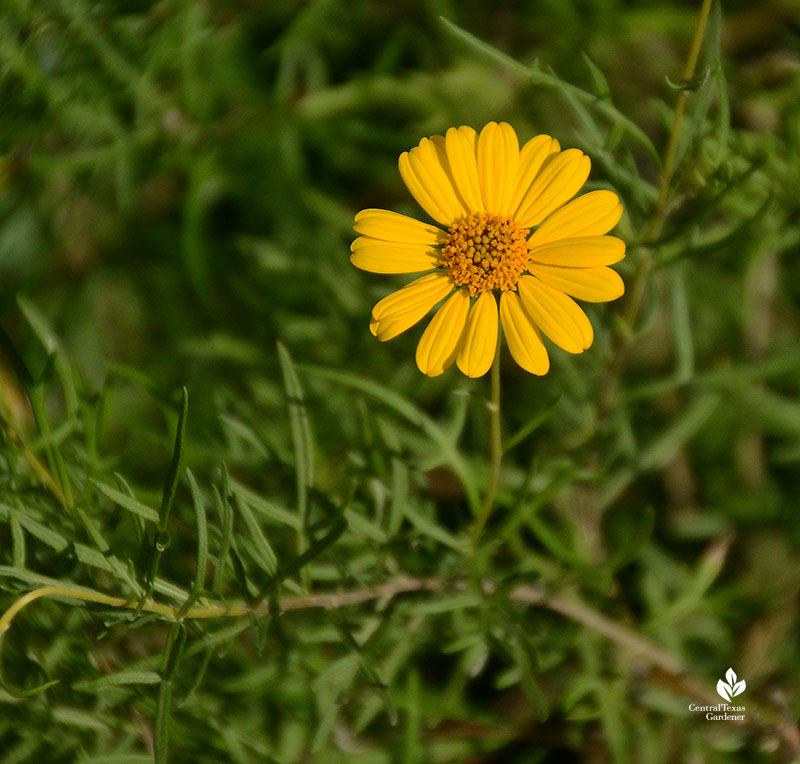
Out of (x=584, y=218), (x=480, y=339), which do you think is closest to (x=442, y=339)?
(x=480, y=339)

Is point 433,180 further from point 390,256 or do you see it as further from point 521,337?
point 521,337

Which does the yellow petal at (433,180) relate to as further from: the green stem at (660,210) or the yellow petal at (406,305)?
the green stem at (660,210)

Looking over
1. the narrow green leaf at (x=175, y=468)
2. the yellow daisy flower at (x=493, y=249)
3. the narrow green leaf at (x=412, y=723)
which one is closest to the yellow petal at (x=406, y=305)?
the yellow daisy flower at (x=493, y=249)

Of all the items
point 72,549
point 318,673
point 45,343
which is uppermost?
point 45,343

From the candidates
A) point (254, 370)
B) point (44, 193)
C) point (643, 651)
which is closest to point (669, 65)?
point (254, 370)

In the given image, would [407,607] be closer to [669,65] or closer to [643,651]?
[643,651]
